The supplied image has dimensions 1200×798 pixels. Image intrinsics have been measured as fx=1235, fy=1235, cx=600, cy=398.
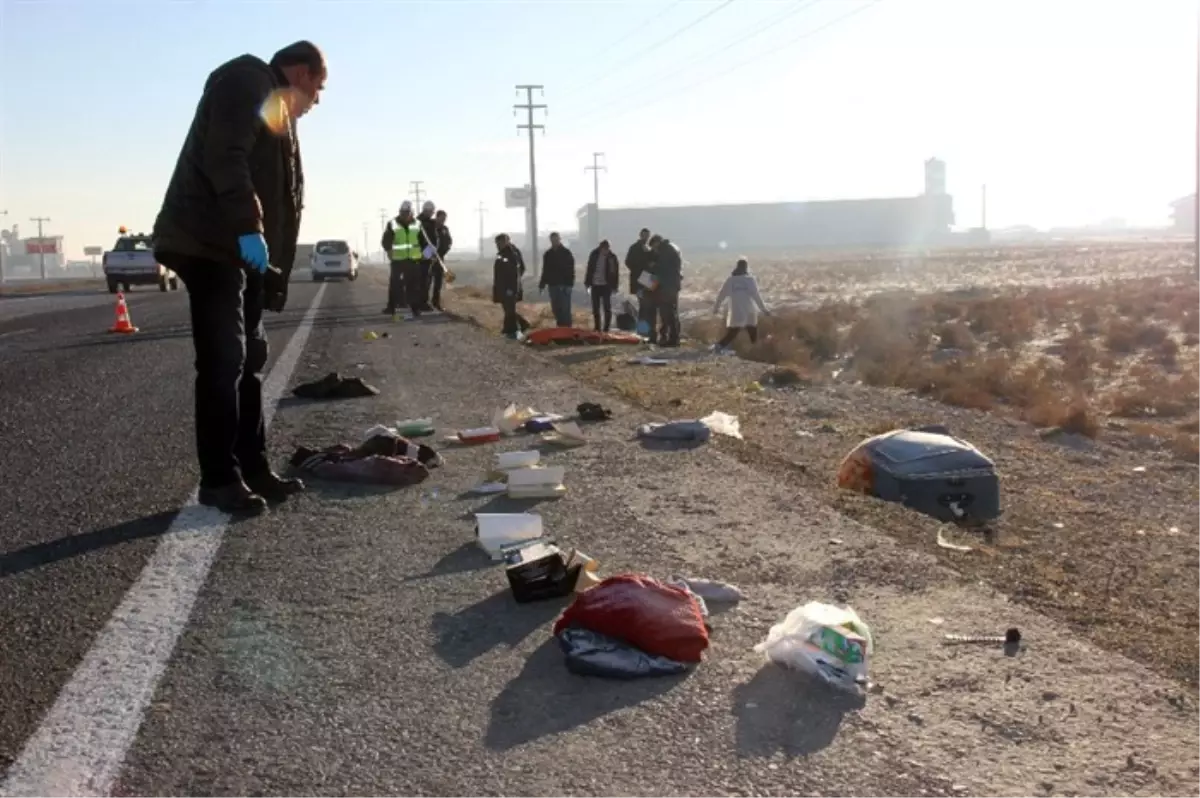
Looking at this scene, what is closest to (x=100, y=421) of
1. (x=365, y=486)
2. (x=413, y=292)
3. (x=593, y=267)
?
(x=365, y=486)

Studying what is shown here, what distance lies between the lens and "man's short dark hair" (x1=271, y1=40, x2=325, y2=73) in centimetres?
511

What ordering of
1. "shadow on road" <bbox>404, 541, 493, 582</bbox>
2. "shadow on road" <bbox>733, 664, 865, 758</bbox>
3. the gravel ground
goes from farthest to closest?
the gravel ground → "shadow on road" <bbox>404, 541, 493, 582</bbox> → "shadow on road" <bbox>733, 664, 865, 758</bbox>

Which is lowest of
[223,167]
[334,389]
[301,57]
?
[334,389]

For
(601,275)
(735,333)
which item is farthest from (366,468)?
(735,333)

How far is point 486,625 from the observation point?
12.1 feet

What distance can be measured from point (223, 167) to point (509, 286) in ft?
47.1

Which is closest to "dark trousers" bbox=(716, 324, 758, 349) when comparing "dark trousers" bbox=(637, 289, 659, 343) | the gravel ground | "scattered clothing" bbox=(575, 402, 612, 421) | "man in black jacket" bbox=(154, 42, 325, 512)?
"dark trousers" bbox=(637, 289, 659, 343)

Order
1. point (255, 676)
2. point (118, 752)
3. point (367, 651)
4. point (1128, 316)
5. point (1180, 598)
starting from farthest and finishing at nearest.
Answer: point (1128, 316) → point (1180, 598) → point (367, 651) → point (255, 676) → point (118, 752)

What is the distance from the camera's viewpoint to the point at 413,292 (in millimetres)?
22641

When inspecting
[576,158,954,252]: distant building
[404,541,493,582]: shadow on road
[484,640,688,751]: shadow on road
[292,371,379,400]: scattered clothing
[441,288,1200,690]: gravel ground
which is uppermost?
[576,158,954,252]: distant building

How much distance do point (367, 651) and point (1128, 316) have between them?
29.1 metres

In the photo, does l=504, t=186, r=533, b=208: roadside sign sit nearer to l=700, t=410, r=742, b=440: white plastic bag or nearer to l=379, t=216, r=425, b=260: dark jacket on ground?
l=379, t=216, r=425, b=260: dark jacket on ground

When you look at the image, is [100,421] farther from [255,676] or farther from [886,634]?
[886,634]

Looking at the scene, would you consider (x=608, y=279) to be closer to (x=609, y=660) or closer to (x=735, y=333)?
(x=735, y=333)
